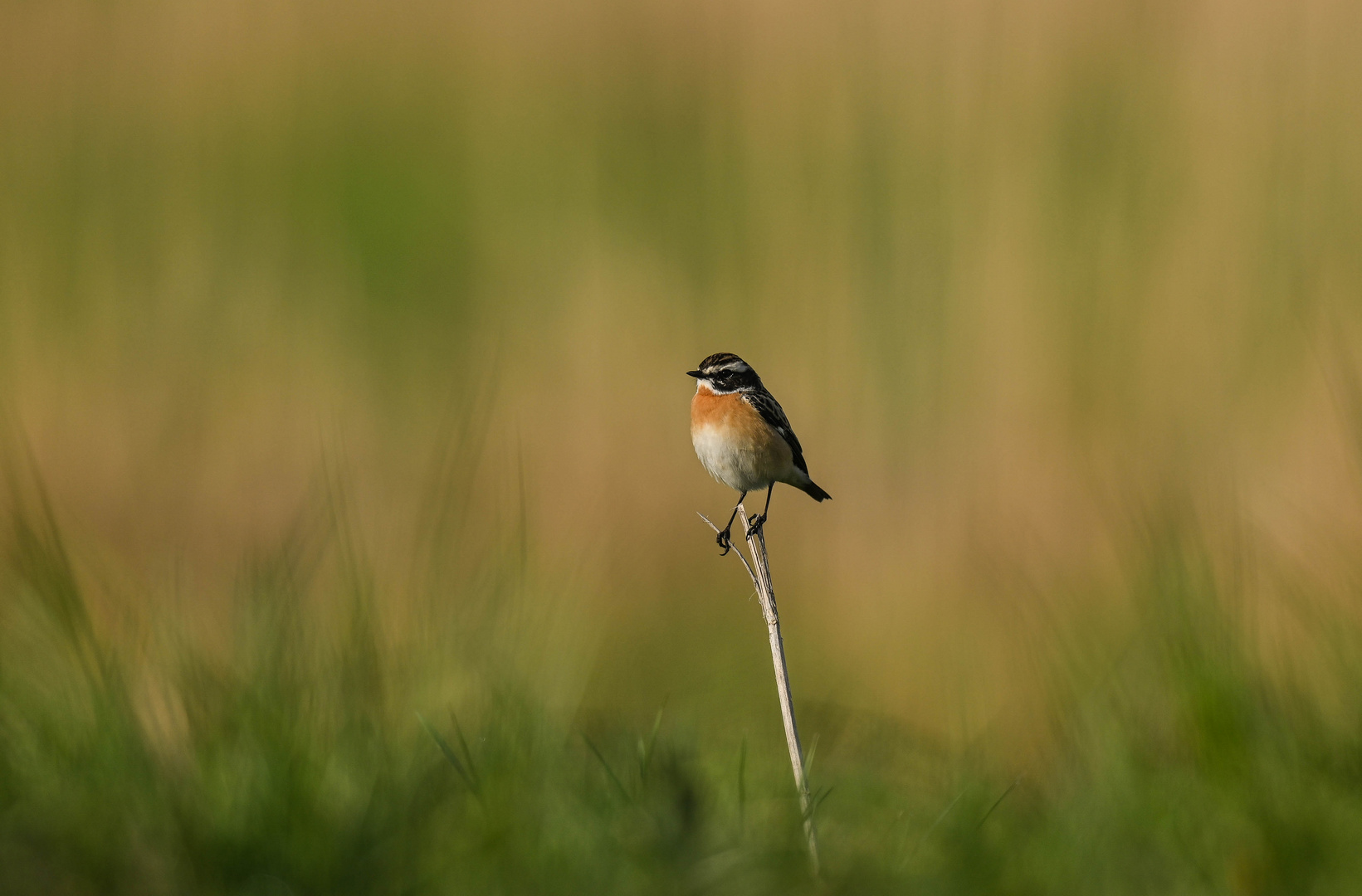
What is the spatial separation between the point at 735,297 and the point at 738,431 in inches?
75.4

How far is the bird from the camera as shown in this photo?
340 cm

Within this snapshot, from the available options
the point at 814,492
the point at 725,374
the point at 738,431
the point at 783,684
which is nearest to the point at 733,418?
the point at 738,431

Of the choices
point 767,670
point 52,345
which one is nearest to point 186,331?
point 52,345

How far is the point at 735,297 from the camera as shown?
17.1 feet

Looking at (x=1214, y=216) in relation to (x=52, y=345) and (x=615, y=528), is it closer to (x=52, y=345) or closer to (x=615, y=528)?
(x=615, y=528)

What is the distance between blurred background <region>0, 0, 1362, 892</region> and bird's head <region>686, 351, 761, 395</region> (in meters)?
0.65

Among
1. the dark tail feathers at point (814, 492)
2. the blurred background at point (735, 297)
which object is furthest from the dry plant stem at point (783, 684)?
the dark tail feathers at point (814, 492)

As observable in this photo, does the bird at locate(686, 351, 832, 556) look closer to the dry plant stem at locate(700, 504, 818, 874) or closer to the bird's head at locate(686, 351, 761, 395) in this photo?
the bird's head at locate(686, 351, 761, 395)

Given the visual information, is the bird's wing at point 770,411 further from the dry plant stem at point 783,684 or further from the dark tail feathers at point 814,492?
the dry plant stem at point 783,684

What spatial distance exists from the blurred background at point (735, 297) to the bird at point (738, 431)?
20.6 inches

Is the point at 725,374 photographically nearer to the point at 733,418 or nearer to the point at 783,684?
the point at 733,418

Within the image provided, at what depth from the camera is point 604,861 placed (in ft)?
4.76

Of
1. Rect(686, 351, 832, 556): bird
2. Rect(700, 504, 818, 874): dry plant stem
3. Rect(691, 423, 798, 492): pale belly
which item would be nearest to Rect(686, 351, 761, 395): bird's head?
Rect(686, 351, 832, 556): bird

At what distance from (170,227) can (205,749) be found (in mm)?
4925
